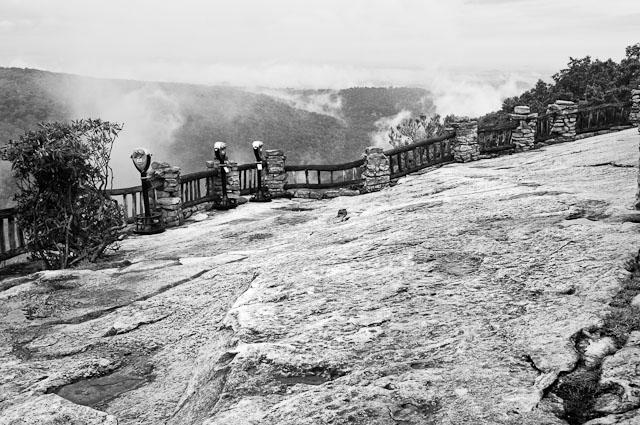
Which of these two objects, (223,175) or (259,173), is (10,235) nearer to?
(223,175)

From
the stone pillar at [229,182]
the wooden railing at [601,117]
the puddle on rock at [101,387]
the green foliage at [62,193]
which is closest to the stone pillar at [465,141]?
the wooden railing at [601,117]

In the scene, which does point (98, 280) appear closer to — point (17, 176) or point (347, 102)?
point (17, 176)

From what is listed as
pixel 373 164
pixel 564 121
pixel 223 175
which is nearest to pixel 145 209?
pixel 223 175

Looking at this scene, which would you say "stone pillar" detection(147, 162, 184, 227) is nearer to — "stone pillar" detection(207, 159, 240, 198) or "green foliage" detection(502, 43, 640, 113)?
"stone pillar" detection(207, 159, 240, 198)

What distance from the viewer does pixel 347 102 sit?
364 ft

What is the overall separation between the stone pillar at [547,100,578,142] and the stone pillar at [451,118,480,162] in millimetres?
3967

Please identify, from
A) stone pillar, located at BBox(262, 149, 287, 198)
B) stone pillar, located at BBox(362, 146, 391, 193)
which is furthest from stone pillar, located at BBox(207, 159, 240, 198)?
stone pillar, located at BBox(362, 146, 391, 193)

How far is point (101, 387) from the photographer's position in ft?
20.5

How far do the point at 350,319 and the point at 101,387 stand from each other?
274 cm

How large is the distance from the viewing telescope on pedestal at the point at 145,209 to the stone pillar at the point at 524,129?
1398cm

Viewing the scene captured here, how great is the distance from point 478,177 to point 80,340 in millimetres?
11265

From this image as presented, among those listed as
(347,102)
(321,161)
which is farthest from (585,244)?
(347,102)

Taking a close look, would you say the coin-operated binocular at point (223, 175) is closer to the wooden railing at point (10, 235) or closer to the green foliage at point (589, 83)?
the wooden railing at point (10, 235)

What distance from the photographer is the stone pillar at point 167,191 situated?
55.4 ft
